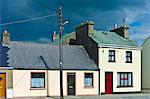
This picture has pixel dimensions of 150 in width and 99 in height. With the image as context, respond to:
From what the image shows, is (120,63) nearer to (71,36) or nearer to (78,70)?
(78,70)

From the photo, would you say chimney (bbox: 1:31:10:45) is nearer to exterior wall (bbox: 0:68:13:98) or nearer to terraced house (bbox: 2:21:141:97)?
terraced house (bbox: 2:21:141:97)

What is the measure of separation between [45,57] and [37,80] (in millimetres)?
3230

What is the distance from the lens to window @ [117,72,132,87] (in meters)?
35.9

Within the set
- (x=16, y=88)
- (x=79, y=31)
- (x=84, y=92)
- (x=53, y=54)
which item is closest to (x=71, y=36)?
(x=79, y=31)

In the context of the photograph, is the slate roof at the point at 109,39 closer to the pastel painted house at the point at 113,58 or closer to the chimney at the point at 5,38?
the pastel painted house at the point at 113,58

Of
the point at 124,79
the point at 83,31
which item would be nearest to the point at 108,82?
the point at 124,79

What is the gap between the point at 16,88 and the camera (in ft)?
97.5

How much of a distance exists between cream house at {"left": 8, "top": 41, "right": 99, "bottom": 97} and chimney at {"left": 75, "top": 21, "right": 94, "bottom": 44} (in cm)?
204

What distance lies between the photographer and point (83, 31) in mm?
37469

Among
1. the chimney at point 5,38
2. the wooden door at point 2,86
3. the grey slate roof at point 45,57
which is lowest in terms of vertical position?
the wooden door at point 2,86

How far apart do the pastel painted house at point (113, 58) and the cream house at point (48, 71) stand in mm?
1095

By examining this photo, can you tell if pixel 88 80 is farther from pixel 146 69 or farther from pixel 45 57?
pixel 146 69

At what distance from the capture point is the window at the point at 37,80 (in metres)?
30.7

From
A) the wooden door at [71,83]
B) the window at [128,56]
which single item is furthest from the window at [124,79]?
the wooden door at [71,83]
